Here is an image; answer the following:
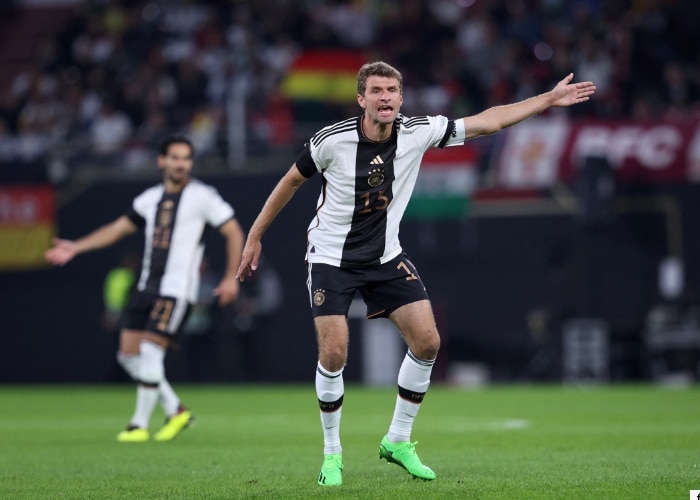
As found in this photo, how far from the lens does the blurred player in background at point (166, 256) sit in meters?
11.0

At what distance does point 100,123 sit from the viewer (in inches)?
896

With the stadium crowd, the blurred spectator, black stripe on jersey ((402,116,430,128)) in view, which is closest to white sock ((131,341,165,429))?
black stripe on jersey ((402,116,430,128))

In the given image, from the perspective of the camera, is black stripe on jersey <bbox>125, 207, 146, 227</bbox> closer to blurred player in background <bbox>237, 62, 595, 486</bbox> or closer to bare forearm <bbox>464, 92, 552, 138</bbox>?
blurred player in background <bbox>237, 62, 595, 486</bbox>

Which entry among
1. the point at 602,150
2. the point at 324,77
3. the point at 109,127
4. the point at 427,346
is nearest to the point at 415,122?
the point at 427,346

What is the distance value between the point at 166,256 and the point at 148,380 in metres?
1.12

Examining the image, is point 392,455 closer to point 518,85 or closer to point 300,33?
point 518,85

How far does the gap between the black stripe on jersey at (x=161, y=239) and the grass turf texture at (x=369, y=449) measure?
4.80 ft

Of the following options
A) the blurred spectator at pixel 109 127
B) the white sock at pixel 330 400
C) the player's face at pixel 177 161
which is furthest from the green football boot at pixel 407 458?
the blurred spectator at pixel 109 127

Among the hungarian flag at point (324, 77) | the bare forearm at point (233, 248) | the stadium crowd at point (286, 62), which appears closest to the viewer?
the bare forearm at point (233, 248)

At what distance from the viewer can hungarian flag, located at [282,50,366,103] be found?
21.6m

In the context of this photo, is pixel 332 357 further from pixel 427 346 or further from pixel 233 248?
pixel 233 248

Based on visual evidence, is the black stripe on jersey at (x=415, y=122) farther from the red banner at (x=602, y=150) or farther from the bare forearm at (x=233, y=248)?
the red banner at (x=602, y=150)

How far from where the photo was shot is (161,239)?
442 inches

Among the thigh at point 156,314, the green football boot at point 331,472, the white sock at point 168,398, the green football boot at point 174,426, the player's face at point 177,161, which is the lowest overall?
the green football boot at point 174,426
